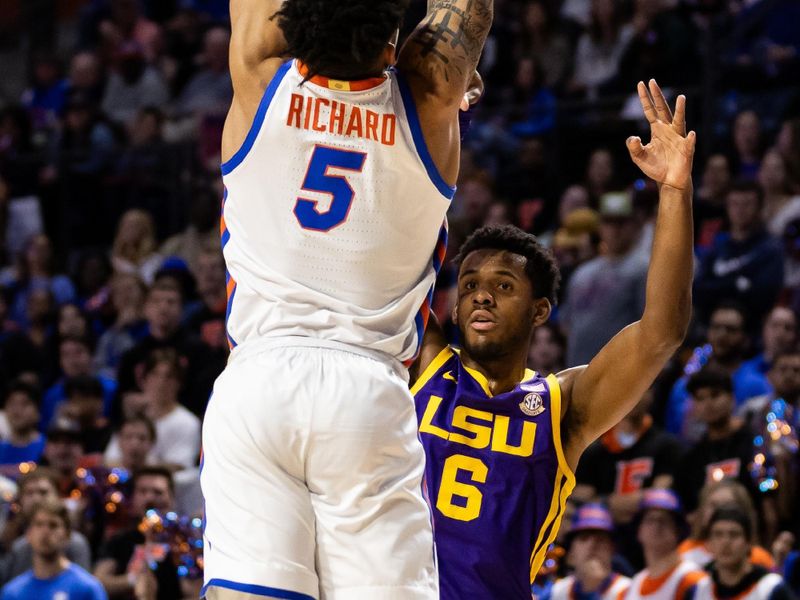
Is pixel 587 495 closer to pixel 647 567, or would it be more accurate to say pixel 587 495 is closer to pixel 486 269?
pixel 647 567

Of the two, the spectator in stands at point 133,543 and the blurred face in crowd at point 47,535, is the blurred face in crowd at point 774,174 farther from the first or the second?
the blurred face in crowd at point 47,535

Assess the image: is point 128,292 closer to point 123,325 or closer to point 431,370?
point 123,325

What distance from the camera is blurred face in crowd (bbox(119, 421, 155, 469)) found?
8422 millimetres

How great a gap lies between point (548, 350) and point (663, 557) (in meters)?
2.07

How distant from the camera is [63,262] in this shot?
39.6 ft

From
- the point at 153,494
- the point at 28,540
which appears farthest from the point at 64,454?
the point at 153,494

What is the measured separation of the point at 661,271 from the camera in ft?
12.8

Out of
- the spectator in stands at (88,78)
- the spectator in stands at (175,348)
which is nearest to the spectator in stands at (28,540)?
the spectator in stands at (175,348)

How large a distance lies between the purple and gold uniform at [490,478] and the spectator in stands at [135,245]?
675 centimetres

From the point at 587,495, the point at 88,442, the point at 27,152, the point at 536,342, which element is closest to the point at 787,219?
the point at 536,342

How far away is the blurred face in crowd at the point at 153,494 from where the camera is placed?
786 centimetres

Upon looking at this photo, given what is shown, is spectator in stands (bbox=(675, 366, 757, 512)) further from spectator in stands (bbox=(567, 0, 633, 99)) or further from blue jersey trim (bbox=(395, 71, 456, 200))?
blue jersey trim (bbox=(395, 71, 456, 200))

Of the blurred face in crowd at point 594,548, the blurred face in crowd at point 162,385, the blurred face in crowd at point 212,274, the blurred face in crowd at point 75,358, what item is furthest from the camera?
the blurred face in crowd at point 75,358

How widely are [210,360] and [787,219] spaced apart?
371cm
